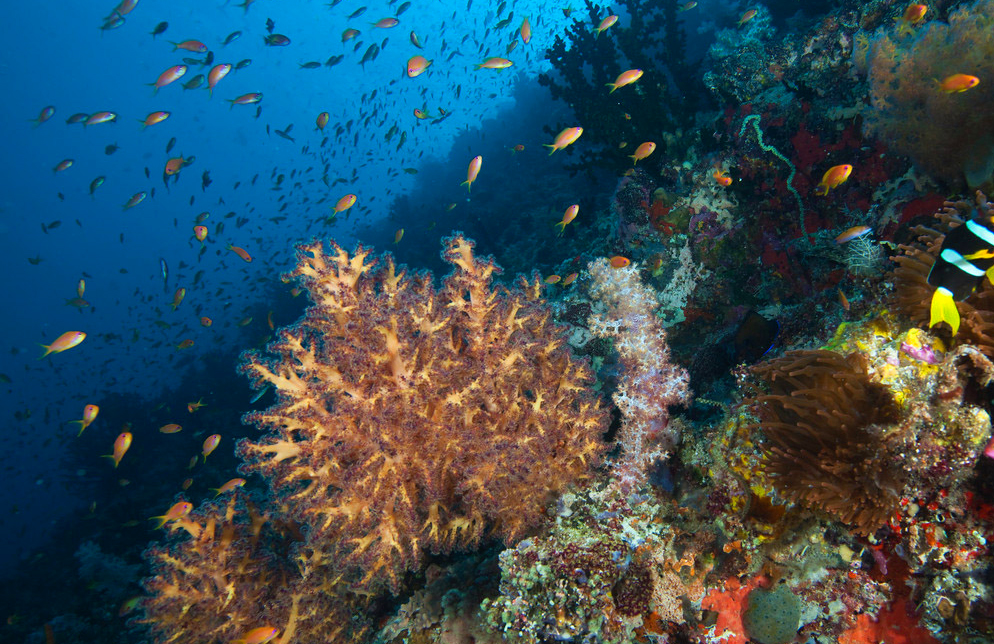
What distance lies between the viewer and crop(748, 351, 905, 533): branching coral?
2.00 meters

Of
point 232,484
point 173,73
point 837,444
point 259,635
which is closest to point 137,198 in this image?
point 173,73

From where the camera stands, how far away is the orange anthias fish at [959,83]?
133 inches

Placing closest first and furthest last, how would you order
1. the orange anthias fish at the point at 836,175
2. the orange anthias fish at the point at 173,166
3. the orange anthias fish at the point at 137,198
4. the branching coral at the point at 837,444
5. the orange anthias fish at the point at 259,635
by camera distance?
the branching coral at the point at 837,444 → the orange anthias fish at the point at 259,635 → the orange anthias fish at the point at 836,175 → the orange anthias fish at the point at 173,166 → the orange anthias fish at the point at 137,198

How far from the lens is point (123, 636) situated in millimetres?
8977

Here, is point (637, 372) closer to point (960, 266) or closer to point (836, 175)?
point (960, 266)

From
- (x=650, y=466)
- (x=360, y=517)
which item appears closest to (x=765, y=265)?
(x=650, y=466)

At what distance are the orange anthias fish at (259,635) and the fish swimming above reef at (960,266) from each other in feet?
16.3

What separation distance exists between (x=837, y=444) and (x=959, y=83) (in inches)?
138

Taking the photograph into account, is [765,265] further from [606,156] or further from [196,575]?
[196,575]

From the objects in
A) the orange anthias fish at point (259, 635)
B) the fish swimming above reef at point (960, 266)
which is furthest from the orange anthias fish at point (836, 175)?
the orange anthias fish at point (259, 635)

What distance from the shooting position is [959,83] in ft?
11.2

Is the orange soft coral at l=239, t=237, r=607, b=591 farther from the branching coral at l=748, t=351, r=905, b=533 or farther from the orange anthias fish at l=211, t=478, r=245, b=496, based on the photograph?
the orange anthias fish at l=211, t=478, r=245, b=496

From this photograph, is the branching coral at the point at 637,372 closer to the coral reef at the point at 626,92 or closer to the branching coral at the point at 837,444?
the branching coral at the point at 837,444

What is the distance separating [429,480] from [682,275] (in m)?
4.68
